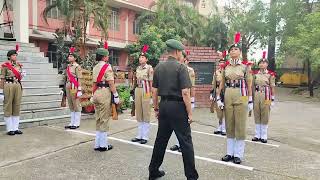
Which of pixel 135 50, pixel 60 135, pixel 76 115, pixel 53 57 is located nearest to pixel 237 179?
pixel 60 135

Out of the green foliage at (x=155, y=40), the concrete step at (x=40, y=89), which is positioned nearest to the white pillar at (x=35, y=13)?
the green foliage at (x=155, y=40)

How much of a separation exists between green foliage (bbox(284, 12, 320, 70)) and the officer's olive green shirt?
48.4 feet

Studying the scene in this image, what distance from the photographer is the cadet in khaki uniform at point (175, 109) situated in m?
4.76

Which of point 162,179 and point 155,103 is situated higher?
point 155,103

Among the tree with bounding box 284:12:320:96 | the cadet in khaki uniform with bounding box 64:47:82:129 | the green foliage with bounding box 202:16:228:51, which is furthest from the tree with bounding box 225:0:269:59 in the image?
the cadet in khaki uniform with bounding box 64:47:82:129

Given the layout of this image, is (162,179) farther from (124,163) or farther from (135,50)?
(135,50)

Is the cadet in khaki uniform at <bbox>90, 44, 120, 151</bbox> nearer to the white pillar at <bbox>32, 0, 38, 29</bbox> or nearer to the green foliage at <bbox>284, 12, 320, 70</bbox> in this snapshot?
the green foliage at <bbox>284, 12, 320, 70</bbox>

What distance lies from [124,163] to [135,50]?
16.5 meters

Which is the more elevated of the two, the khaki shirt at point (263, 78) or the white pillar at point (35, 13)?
the white pillar at point (35, 13)

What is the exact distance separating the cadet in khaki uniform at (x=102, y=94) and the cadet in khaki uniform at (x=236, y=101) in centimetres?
207

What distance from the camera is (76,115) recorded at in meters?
8.57

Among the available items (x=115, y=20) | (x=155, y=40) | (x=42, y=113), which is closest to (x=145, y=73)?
(x=42, y=113)

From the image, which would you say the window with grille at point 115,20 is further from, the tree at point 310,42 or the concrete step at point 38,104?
the concrete step at point 38,104

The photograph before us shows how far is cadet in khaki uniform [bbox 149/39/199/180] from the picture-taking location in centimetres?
476
